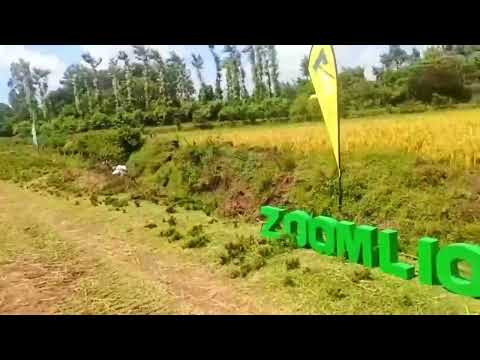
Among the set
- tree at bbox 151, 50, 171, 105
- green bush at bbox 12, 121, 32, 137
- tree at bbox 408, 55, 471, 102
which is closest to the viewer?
tree at bbox 408, 55, 471, 102

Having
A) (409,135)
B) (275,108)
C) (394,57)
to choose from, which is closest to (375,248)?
(409,135)

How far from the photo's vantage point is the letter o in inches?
143

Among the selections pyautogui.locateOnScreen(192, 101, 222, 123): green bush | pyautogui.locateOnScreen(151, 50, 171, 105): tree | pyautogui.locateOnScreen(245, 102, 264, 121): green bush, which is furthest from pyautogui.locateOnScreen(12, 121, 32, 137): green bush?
pyautogui.locateOnScreen(245, 102, 264, 121): green bush

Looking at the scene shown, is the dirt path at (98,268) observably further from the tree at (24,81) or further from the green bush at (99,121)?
the tree at (24,81)

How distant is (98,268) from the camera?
4.87 metres

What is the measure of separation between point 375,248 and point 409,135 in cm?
174

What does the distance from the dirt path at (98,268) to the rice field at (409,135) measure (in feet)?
6.73

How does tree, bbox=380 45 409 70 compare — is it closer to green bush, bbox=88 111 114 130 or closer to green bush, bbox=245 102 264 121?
green bush, bbox=245 102 264 121

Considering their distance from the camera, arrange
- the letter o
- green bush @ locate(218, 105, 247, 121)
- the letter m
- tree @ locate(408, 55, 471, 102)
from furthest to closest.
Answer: green bush @ locate(218, 105, 247, 121) < tree @ locate(408, 55, 471, 102) < the letter m < the letter o

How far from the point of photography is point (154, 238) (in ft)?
18.3

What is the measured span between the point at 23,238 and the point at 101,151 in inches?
75.9

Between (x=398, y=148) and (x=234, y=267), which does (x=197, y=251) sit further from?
(x=398, y=148)

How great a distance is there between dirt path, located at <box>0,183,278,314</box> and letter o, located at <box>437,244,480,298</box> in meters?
1.42

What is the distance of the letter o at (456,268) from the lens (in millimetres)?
3635
